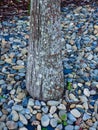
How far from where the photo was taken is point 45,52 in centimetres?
280

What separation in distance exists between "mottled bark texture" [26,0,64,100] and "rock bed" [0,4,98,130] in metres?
0.12

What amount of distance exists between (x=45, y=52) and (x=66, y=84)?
557 millimetres

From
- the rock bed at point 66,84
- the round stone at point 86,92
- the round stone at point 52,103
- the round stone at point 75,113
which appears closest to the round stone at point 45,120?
the rock bed at point 66,84

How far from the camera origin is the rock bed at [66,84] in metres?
2.89

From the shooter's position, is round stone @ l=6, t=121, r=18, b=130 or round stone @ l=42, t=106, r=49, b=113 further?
round stone @ l=42, t=106, r=49, b=113

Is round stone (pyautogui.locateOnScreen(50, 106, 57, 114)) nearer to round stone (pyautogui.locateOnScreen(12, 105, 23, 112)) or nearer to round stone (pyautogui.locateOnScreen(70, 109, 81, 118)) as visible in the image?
round stone (pyautogui.locateOnScreen(70, 109, 81, 118))

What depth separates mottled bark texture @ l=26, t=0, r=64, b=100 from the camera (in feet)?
8.66

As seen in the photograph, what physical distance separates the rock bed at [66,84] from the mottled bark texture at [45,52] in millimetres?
120

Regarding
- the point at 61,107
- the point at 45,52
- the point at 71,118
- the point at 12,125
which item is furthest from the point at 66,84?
the point at 12,125

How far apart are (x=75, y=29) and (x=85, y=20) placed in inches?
12.0

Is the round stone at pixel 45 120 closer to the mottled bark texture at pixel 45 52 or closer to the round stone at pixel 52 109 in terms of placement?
the round stone at pixel 52 109

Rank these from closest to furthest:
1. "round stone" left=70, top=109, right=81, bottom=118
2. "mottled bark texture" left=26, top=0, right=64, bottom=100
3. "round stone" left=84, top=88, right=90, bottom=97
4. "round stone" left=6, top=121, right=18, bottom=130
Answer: "mottled bark texture" left=26, top=0, right=64, bottom=100 → "round stone" left=6, top=121, right=18, bottom=130 → "round stone" left=70, top=109, right=81, bottom=118 → "round stone" left=84, top=88, right=90, bottom=97

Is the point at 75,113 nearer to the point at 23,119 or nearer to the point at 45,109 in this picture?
the point at 45,109

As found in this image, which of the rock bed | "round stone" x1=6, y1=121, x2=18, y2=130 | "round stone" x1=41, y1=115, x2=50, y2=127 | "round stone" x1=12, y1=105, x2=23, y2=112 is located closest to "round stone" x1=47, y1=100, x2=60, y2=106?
the rock bed
